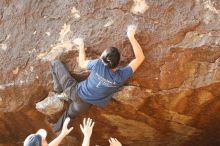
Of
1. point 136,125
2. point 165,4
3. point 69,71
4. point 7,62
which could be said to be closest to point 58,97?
point 69,71

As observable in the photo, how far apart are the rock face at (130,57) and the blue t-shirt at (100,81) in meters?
0.22

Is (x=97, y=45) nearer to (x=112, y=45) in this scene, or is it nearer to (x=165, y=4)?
(x=112, y=45)

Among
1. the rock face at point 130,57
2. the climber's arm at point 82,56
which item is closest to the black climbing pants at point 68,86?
the rock face at point 130,57

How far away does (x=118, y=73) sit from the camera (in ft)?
15.9

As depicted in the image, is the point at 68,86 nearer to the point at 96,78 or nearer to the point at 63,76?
the point at 63,76

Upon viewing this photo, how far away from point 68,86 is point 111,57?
770 millimetres

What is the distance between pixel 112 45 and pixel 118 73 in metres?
0.40

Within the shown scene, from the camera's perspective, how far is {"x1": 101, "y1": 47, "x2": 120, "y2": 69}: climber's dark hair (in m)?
4.64

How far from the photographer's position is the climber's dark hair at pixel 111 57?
4637mm

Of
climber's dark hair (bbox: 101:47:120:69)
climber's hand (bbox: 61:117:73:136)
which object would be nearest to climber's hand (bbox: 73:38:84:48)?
climber's dark hair (bbox: 101:47:120:69)

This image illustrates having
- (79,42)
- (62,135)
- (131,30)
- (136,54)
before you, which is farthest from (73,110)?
(131,30)

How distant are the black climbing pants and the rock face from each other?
11 centimetres

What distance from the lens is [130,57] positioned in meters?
5.02

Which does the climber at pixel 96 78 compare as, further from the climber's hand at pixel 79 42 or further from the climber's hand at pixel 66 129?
the climber's hand at pixel 66 129
